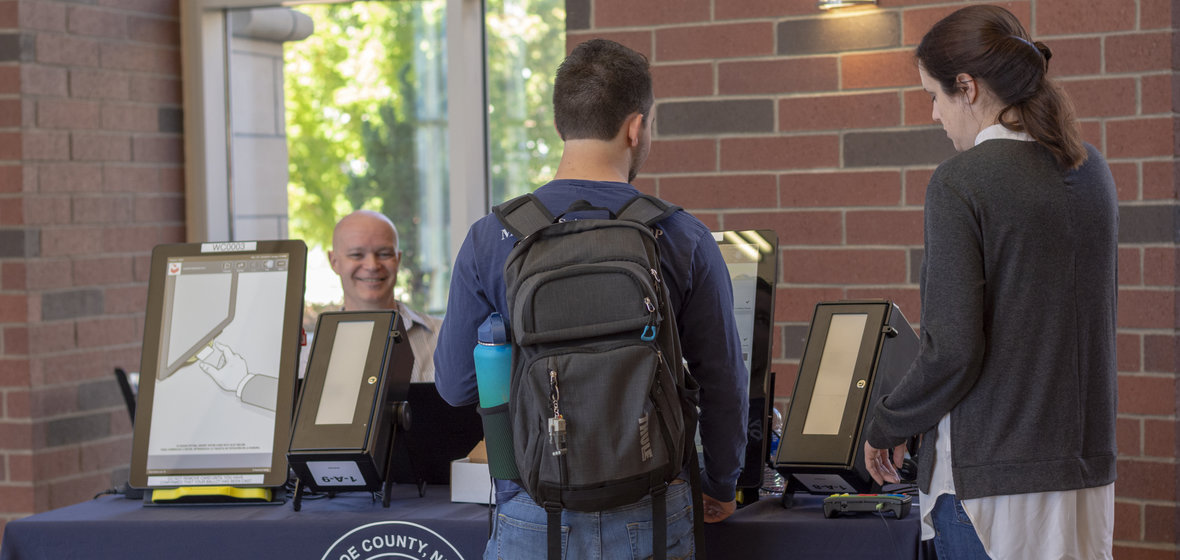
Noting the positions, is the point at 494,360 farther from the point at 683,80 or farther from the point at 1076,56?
the point at 1076,56

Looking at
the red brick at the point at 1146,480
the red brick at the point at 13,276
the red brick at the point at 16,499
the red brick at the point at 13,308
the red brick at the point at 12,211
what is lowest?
the red brick at the point at 16,499

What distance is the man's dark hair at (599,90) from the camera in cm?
169

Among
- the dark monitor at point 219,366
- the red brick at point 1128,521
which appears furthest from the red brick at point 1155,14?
the dark monitor at point 219,366

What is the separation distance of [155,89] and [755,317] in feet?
8.51

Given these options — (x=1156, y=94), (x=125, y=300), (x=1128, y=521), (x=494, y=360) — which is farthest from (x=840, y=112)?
(x=125, y=300)

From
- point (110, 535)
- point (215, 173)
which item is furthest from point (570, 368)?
point (215, 173)

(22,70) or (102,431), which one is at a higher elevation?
(22,70)

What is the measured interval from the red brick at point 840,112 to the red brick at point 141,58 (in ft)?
7.14

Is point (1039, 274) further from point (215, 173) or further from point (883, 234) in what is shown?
point (215, 173)

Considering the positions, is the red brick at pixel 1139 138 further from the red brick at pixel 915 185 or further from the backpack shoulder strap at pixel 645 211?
the backpack shoulder strap at pixel 645 211

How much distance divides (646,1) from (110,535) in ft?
6.16

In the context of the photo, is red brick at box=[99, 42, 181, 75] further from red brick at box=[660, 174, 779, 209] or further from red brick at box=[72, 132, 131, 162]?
red brick at box=[660, 174, 779, 209]

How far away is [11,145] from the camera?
3.34 metres

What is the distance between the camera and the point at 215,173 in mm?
3975
